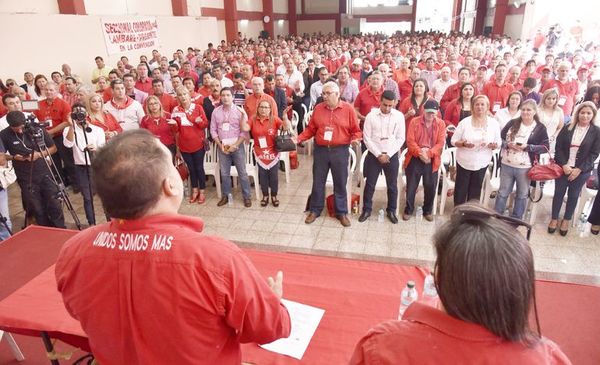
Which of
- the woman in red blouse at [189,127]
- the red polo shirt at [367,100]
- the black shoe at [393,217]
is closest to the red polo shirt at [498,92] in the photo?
the red polo shirt at [367,100]

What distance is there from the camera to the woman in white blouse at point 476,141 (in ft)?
14.6

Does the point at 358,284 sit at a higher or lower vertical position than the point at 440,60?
lower

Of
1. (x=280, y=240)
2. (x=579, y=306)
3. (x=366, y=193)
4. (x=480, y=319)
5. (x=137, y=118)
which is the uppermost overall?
(x=480, y=319)

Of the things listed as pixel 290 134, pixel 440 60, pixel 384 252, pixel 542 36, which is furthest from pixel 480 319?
pixel 542 36

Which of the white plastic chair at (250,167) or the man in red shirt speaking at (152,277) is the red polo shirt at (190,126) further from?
the man in red shirt speaking at (152,277)

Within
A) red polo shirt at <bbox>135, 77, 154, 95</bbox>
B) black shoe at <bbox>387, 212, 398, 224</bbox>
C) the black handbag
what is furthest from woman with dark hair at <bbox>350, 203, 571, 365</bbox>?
red polo shirt at <bbox>135, 77, 154, 95</bbox>

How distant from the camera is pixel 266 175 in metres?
5.43

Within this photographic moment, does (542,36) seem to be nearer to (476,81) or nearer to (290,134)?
(476,81)

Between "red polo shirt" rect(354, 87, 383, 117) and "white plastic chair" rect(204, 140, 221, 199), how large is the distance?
7.38 feet

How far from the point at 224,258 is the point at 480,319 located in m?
0.69

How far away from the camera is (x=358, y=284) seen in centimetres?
224

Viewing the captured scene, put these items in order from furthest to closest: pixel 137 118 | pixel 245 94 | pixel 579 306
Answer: pixel 245 94
pixel 137 118
pixel 579 306

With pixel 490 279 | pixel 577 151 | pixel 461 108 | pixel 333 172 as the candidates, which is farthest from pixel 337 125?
pixel 490 279

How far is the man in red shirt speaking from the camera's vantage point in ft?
3.71
